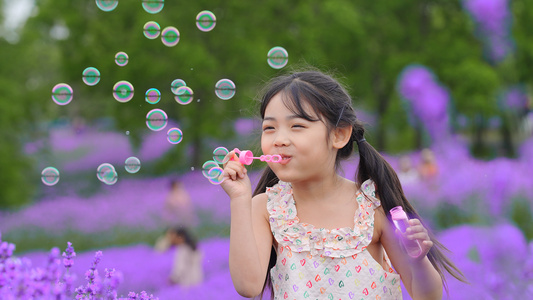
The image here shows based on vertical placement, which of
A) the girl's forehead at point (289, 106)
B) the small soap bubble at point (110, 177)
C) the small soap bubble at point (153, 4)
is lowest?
the small soap bubble at point (110, 177)

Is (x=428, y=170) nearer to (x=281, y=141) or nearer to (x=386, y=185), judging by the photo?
(x=386, y=185)

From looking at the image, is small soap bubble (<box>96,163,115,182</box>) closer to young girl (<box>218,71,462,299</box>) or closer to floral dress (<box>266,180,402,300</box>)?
young girl (<box>218,71,462,299</box>)

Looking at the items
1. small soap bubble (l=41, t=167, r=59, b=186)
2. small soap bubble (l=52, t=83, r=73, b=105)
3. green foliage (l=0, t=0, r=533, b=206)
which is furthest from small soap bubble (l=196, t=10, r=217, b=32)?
green foliage (l=0, t=0, r=533, b=206)

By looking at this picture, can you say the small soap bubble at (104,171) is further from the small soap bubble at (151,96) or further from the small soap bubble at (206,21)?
the small soap bubble at (206,21)

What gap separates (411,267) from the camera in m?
2.35

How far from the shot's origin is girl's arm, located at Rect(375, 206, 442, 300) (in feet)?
7.58

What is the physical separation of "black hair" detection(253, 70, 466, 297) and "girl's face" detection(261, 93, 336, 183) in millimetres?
32

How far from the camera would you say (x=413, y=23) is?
17828mm

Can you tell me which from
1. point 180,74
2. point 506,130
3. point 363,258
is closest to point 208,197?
point 180,74

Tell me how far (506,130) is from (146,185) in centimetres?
1020

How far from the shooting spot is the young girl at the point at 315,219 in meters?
2.30

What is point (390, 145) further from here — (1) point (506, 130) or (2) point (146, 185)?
(2) point (146, 185)

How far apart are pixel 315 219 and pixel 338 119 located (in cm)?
39

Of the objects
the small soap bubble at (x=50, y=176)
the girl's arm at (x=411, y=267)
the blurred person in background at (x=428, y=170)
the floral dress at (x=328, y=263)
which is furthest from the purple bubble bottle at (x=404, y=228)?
the blurred person in background at (x=428, y=170)
